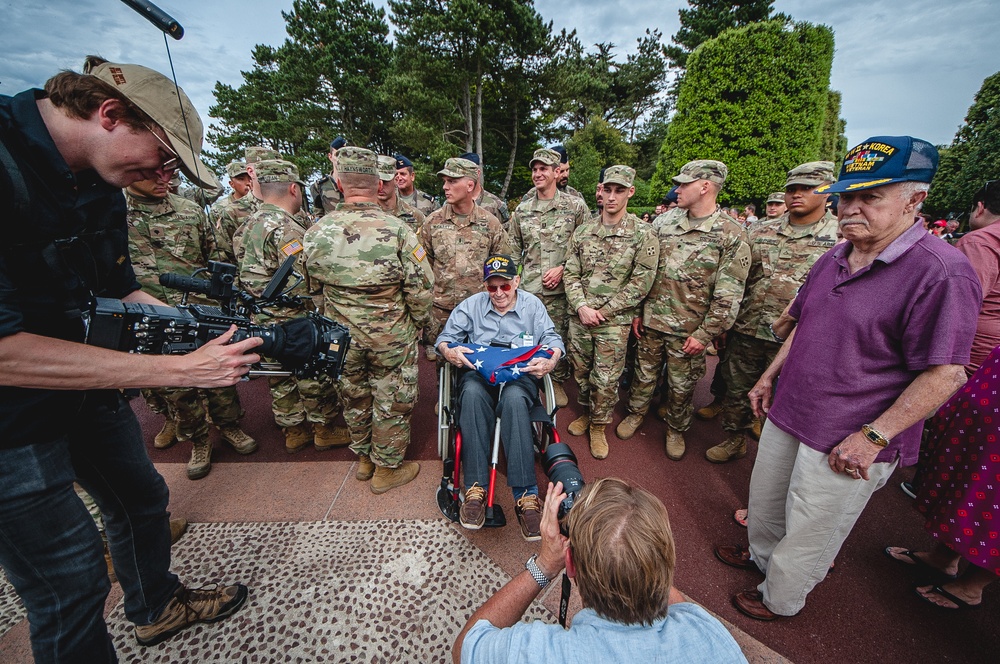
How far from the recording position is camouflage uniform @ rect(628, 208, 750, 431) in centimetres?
308

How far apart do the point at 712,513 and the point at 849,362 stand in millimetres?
1642

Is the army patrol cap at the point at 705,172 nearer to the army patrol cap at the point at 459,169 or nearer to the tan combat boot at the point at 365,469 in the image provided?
the army patrol cap at the point at 459,169

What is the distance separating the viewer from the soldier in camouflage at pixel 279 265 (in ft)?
9.59

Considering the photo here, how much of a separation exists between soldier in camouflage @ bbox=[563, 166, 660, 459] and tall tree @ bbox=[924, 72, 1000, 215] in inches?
744

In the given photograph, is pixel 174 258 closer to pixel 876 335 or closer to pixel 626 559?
pixel 626 559

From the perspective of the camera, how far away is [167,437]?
3.46 metres

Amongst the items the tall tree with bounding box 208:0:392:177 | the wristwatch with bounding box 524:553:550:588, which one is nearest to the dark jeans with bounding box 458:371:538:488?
the wristwatch with bounding box 524:553:550:588

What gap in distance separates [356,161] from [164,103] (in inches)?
51.3

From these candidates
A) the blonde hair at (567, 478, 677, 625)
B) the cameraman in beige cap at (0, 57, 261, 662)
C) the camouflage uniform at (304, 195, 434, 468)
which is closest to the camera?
the blonde hair at (567, 478, 677, 625)

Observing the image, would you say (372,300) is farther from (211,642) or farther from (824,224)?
(824,224)

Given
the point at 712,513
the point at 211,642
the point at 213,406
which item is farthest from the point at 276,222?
the point at 712,513

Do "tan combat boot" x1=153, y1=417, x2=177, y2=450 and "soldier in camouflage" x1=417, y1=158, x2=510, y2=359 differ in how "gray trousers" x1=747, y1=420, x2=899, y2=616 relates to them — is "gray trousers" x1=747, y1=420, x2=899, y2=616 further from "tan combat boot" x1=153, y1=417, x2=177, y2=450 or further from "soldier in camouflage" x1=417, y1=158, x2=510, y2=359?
"tan combat boot" x1=153, y1=417, x2=177, y2=450

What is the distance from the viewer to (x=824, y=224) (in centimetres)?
315

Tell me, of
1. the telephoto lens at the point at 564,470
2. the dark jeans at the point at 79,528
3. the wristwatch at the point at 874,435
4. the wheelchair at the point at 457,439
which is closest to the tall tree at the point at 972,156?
the wristwatch at the point at 874,435
